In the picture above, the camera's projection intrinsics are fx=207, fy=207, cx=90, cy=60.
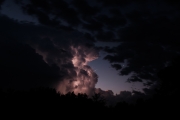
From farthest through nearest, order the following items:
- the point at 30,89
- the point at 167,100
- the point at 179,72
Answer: the point at 30,89 < the point at 179,72 < the point at 167,100


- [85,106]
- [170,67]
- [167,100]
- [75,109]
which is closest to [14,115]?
[75,109]

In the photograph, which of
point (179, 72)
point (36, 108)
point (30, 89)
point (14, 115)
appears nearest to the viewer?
point (14, 115)

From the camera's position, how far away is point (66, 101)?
39.7 m

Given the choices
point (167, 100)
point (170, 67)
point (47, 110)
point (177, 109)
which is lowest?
point (177, 109)

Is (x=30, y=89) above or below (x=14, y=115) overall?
above

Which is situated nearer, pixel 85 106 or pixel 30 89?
pixel 85 106

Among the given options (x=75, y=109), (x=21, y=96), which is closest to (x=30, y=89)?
(x=21, y=96)

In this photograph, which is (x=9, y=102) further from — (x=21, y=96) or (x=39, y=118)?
(x=39, y=118)

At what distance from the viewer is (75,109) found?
3669cm

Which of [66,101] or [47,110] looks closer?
[47,110]

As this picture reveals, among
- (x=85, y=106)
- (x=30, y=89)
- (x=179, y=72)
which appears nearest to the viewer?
(x=179, y=72)

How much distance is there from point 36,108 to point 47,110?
1791 mm

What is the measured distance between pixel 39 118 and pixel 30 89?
1314 centimetres

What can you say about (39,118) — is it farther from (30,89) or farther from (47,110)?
(30,89)
